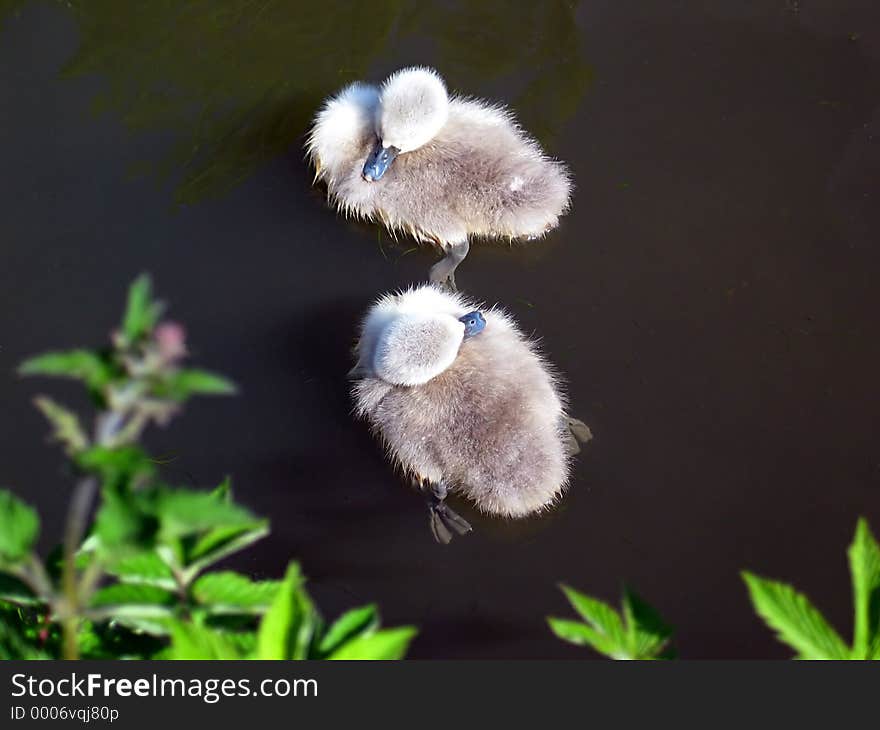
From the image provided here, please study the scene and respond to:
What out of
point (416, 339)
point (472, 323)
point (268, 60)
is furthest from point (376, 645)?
point (268, 60)

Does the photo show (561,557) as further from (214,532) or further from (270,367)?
(214,532)

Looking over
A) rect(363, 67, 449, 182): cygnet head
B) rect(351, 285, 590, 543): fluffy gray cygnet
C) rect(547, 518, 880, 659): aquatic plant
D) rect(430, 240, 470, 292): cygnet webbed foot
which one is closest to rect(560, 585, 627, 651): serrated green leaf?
rect(547, 518, 880, 659): aquatic plant

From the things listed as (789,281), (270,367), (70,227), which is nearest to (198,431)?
(270,367)

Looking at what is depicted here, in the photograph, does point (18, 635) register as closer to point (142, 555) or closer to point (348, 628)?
point (142, 555)

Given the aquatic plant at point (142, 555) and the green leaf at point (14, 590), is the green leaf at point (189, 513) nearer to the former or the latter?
the aquatic plant at point (142, 555)

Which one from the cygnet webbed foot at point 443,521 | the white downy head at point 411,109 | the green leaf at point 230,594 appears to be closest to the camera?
the green leaf at point 230,594

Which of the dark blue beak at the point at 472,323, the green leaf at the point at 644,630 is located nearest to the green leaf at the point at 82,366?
the green leaf at the point at 644,630
